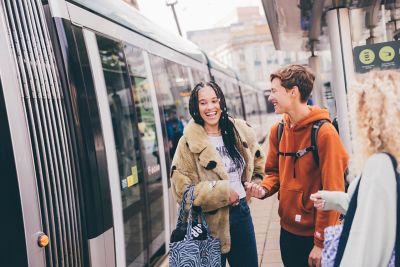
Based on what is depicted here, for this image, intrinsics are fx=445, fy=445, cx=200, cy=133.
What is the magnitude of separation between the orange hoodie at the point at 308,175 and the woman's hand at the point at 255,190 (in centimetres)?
13

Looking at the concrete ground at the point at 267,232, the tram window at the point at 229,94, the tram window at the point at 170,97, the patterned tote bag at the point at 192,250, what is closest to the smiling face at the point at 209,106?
the patterned tote bag at the point at 192,250

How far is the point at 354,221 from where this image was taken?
161 centimetres

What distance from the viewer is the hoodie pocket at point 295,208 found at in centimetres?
261

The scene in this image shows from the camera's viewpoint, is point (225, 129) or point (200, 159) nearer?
point (200, 159)

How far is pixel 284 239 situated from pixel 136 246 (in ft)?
5.37

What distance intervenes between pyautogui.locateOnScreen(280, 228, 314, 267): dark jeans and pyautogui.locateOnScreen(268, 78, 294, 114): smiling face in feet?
2.57

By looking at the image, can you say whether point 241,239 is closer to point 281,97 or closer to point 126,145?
point 281,97

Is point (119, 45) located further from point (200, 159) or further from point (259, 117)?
point (259, 117)

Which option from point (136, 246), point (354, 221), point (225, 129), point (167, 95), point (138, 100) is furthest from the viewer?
point (167, 95)

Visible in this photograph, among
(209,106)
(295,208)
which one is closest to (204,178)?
(209,106)

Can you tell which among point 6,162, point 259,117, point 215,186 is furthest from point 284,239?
point 259,117

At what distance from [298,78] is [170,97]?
3.22 metres

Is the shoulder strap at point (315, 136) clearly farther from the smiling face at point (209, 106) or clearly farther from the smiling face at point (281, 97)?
the smiling face at point (209, 106)

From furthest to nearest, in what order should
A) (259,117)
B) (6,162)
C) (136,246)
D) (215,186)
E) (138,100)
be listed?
(259,117), (138,100), (136,246), (215,186), (6,162)
